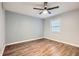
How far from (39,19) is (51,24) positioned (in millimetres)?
855

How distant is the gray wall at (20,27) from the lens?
373 centimetres

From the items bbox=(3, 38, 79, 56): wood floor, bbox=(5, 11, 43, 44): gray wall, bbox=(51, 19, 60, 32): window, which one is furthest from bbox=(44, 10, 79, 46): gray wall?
bbox=(5, 11, 43, 44): gray wall

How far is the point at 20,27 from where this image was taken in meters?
4.20

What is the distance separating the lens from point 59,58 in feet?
1.73

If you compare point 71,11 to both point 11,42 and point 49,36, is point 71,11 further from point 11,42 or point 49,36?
point 11,42

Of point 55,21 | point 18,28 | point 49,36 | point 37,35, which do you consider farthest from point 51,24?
point 18,28

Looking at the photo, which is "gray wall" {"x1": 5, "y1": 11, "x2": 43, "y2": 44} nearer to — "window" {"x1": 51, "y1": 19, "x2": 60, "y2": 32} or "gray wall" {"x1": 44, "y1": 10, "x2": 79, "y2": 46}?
"window" {"x1": 51, "y1": 19, "x2": 60, "y2": 32}

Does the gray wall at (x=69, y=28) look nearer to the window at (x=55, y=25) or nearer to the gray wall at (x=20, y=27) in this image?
the window at (x=55, y=25)

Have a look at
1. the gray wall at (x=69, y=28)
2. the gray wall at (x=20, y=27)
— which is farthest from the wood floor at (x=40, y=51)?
the gray wall at (x=20, y=27)

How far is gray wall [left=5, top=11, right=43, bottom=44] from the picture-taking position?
3734 mm

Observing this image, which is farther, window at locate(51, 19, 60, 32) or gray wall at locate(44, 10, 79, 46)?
window at locate(51, 19, 60, 32)

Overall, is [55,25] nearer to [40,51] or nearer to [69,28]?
[69,28]

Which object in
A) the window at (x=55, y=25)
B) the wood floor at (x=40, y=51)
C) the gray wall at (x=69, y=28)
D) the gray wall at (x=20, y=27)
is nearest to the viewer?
the wood floor at (x=40, y=51)

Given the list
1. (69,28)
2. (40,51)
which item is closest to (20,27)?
(40,51)
